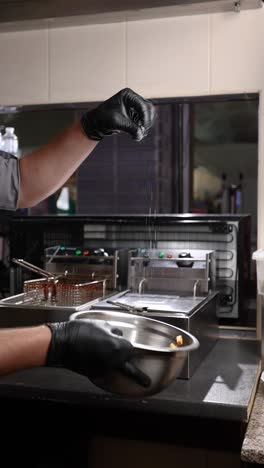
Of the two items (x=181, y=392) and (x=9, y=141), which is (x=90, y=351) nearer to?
(x=181, y=392)

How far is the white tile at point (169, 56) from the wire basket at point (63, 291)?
0.88 meters

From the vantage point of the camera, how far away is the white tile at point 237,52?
2275 millimetres

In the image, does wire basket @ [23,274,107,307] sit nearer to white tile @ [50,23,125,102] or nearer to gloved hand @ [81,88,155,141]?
gloved hand @ [81,88,155,141]

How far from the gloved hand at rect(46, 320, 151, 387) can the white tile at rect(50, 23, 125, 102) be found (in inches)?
58.6

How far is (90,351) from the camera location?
118 cm

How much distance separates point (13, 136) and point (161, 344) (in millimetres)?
1597

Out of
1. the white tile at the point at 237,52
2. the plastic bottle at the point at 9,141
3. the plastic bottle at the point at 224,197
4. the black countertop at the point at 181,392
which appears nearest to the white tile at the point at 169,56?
the white tile at the point at 237,52

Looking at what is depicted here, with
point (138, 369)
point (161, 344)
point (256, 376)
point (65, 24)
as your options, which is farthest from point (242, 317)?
point (65, 24)

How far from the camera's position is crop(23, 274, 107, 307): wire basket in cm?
217

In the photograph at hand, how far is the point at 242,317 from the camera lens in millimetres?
2361

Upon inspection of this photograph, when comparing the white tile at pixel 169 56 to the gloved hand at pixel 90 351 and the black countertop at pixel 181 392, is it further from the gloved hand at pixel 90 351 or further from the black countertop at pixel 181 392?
the gloved hand at pixel 90 351

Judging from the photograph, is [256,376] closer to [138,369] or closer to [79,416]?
[79,416]

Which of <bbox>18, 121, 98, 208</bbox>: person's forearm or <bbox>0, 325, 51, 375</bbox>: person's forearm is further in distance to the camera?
<bbox>18, 121, 98, 208</bbox>: person's forearm

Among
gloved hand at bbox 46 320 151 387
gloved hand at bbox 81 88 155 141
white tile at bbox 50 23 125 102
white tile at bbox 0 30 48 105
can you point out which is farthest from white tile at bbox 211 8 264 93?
gloved hand at bbox 46 320 151 387
